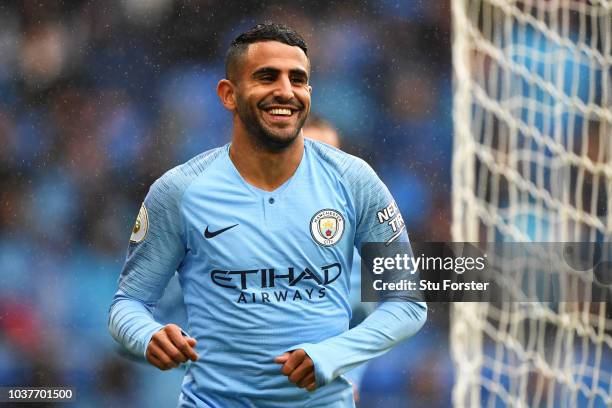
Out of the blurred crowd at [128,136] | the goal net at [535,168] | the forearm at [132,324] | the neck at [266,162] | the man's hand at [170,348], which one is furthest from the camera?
the blurred crowd at [128,136]

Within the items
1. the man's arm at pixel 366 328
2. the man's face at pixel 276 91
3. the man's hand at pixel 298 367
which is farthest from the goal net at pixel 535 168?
the man's hand at pixel 298 367

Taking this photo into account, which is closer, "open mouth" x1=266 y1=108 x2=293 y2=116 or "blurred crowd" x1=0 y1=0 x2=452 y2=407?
"open mouth" x1=266 y1=108 x2=293 y2=116

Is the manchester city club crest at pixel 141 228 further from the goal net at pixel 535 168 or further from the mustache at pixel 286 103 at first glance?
the goal net at pixel 535 168

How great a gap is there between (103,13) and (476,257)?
1.53 metres

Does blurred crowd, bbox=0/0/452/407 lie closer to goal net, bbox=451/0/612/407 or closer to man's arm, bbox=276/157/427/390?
goal net, bbox=451/0/612/407

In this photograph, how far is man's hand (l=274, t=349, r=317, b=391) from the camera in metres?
1.81

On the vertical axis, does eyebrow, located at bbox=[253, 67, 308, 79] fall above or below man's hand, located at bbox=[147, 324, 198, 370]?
above

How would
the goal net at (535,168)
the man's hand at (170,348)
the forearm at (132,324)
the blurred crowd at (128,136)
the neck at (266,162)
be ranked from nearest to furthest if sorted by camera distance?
the man's hand at (170,348) → the forearm at (132,324) → the neck at (266,162) → the goal net at (535,168) → the blurred crowd at (128,136)

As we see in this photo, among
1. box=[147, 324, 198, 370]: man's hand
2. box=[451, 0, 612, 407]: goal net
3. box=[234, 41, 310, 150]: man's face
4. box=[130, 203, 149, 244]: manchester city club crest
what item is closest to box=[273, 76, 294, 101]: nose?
box=[234, 41, 310, 150]: man's face

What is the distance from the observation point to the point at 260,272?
1.97 metres

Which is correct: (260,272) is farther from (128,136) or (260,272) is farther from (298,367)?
(128,136)

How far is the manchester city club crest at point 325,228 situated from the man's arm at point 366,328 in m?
0.06

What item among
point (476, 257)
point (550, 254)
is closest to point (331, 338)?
point (476, 257)

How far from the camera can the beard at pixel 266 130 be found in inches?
78.2
